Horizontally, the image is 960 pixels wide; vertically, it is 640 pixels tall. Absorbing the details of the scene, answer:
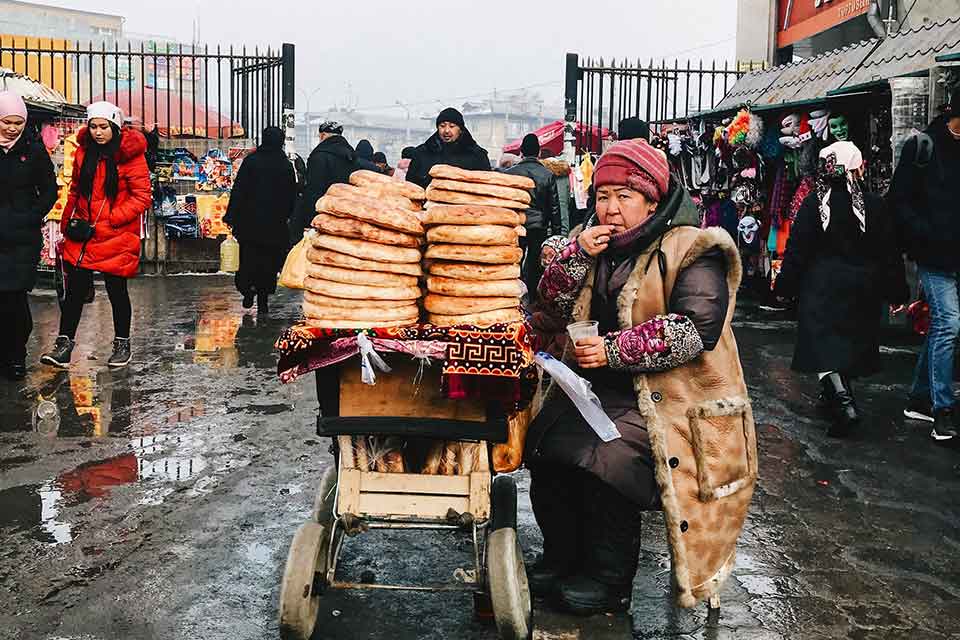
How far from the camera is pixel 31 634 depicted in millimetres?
3637

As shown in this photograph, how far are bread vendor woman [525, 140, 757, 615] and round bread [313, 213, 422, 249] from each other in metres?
0.72

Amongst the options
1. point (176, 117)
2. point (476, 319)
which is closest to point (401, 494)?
point (476, 319)

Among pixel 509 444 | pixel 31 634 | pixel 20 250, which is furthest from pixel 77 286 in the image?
pixel 509 444

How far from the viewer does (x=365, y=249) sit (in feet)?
11.4

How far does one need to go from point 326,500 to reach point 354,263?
0.95m

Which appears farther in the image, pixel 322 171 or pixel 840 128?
pixel 322 171

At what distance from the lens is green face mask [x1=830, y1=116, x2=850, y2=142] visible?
9.63 meters

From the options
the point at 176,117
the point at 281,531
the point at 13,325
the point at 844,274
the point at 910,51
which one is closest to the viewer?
the point at 281,531

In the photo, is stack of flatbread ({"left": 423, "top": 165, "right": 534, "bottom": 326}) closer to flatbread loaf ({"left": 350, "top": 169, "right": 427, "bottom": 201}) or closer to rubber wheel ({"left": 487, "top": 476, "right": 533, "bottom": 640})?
flatbread loaf ({"left": 350, "top": 169, "right": 427, "bottom": 201})

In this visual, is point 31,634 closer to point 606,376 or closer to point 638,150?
point 606,376

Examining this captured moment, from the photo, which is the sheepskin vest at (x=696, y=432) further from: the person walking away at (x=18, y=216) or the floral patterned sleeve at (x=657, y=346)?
the person walking away at (x=18, y=216)

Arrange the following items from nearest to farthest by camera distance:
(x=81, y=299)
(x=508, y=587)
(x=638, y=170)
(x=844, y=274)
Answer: (x=508, y=587) < (x=638, y=170) < (x=844, y=274) < (x=81, y=299)

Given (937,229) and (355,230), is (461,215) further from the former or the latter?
(937,229)

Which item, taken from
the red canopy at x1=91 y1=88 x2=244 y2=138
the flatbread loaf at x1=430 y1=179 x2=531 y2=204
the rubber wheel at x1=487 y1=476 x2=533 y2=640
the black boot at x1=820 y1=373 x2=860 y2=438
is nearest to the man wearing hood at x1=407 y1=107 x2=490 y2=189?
the black boot at x1=820 y1=373 x2=860 y2=438
